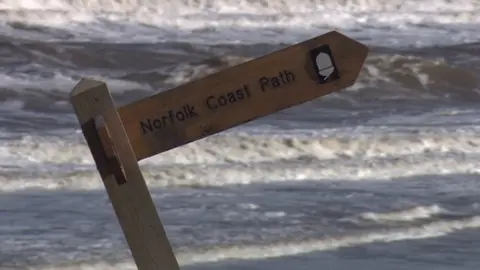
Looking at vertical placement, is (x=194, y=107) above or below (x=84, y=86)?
below

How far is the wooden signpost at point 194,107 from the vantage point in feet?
8.69

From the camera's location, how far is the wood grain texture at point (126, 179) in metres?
2.63

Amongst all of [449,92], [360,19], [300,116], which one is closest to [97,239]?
[300,116]

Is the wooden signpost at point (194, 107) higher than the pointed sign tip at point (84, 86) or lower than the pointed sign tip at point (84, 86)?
lower

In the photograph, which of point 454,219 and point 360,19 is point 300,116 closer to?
point 454,219

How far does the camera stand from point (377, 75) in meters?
13.9

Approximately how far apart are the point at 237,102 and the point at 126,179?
33 cm

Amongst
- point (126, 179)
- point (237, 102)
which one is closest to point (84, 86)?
point (126, 179)

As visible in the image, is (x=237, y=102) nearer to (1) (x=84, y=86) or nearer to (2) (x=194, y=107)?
(2) (x=194, y=107)

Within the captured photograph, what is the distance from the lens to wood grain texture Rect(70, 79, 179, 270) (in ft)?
8.62

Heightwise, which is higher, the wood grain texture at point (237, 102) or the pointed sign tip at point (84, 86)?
the pointed sign tip at point (84, 86)

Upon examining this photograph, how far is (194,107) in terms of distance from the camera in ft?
8.76

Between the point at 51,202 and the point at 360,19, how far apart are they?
1503 cm

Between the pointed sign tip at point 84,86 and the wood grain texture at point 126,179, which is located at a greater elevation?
the pointed sign tip at point 84,86
